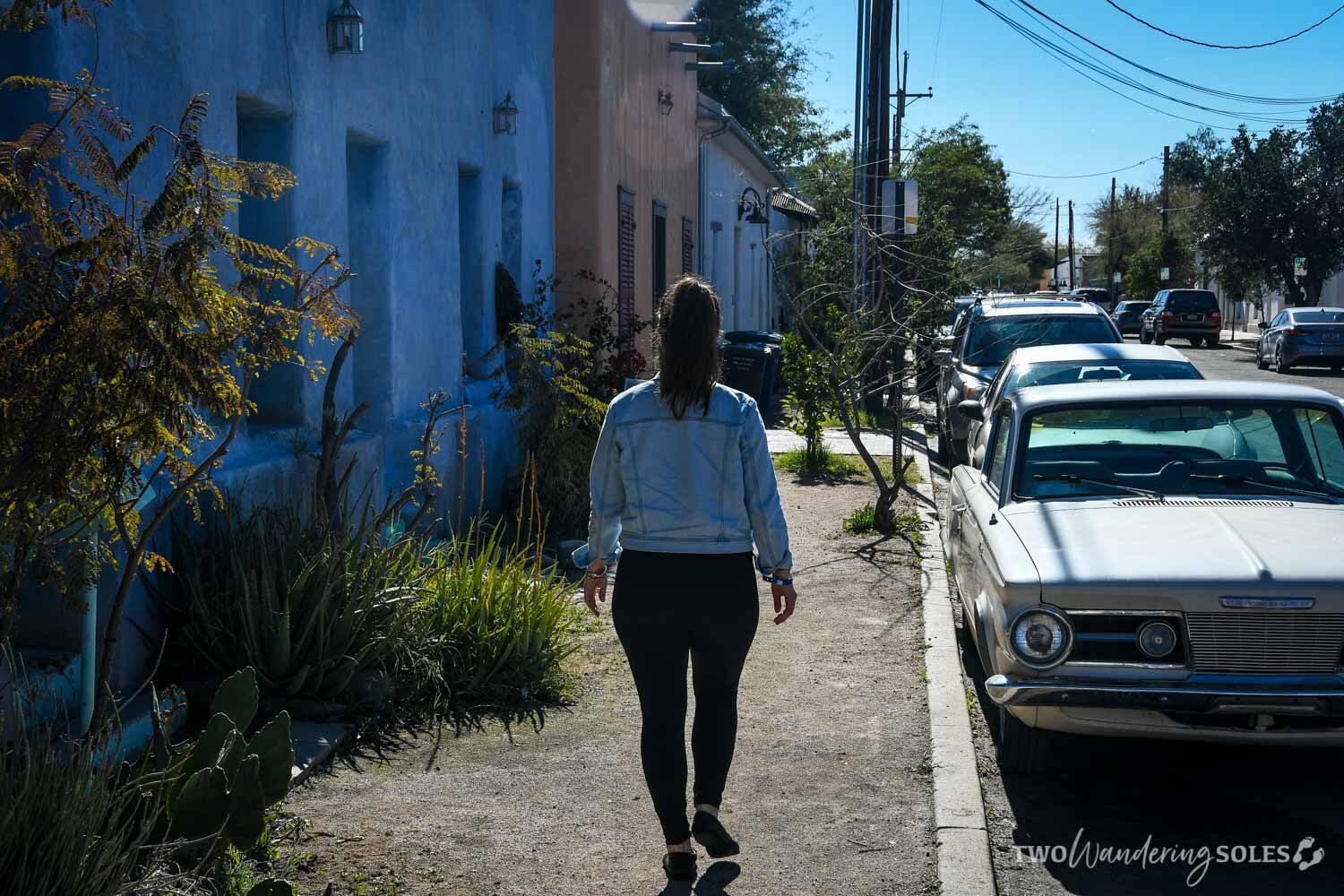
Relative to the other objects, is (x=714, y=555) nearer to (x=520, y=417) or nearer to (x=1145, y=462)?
(x=1145, y=462)

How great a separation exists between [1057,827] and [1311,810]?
3.12 feet

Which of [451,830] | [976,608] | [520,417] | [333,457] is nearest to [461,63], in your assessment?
[520,417]

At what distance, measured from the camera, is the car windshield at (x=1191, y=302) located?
40.8 m

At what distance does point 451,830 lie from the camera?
4578mm

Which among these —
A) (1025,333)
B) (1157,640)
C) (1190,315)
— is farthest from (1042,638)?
(1190,315)

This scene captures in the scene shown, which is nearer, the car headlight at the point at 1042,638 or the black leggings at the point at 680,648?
the black leggings at the point at 680,648

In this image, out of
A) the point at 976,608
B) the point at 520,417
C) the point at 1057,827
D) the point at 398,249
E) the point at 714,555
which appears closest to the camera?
the point at 714,555

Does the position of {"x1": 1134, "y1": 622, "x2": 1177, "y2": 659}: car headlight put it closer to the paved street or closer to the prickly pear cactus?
the prickly pear cactus

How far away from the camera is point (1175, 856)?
14.7 feet

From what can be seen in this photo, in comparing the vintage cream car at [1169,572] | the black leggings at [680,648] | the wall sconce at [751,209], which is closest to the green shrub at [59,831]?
the black leggings at [680,648]

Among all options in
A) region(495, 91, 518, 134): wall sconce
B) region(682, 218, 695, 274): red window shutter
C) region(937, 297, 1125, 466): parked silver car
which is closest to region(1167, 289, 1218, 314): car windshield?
region(682, 218, 695, 274): red window shutter

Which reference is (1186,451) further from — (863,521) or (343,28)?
(343,28)

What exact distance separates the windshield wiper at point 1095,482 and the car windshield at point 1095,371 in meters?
3.77

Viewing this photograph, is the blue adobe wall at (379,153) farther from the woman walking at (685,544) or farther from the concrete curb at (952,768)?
the concrete curb at (952,768)
